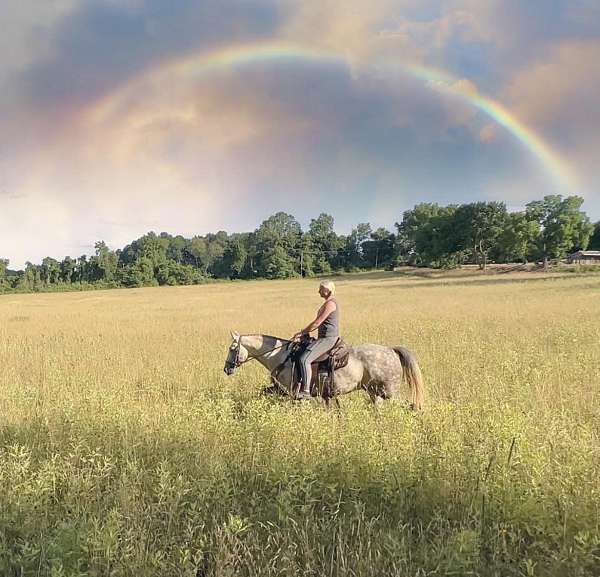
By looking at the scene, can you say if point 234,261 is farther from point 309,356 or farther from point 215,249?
point 309,356

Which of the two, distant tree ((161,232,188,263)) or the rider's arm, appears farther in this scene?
distant tree ((161,232,188,263))

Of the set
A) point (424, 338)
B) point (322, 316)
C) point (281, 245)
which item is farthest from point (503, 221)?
point (322, 316)

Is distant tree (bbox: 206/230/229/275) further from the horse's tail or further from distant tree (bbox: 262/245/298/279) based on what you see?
the horse's tail

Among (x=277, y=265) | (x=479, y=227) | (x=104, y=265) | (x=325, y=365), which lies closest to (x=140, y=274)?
(x=104, y=265)

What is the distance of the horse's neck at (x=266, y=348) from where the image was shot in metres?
7.52

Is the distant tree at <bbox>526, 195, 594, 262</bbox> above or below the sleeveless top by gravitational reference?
above

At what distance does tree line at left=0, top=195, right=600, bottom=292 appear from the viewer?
2945 inches

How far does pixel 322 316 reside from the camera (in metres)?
7.24

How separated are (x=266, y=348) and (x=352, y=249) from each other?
121 m

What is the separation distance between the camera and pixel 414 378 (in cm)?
750

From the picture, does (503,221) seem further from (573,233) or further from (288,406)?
(288,406)

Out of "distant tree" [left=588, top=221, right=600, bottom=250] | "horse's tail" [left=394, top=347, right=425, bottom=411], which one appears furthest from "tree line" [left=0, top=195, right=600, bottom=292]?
"horse's tail" [left=394, top=347, right=425, bottom=411]

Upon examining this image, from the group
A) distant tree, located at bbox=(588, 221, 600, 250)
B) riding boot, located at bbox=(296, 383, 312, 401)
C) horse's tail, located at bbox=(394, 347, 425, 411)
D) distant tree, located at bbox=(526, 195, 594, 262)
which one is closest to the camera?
riding boot, located at bbox=(296, 383, 312, 401)

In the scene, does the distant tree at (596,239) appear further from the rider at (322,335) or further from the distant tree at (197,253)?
the rider at (322,335)
